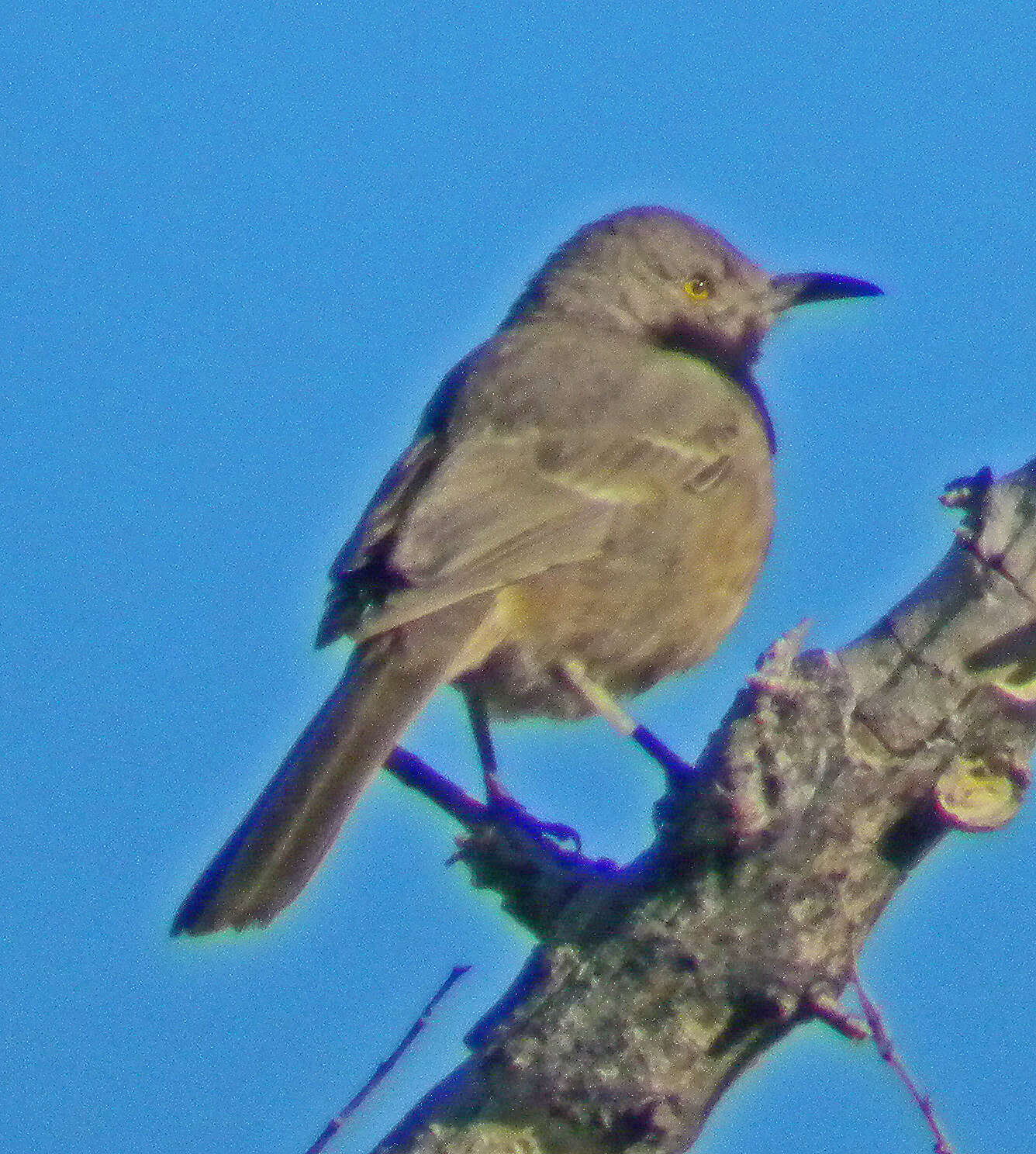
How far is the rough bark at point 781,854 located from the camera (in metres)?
3.95

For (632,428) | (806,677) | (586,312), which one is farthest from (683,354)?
(806,677)

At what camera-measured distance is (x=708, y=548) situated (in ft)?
21.4

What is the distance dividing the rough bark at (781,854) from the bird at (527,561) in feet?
3.90

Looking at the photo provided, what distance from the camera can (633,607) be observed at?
632cm

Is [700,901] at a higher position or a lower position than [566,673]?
lower

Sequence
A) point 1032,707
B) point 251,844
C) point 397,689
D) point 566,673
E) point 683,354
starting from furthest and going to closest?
point 683,354, point 566,673, point 397,689, point 251,844, point 1032,707

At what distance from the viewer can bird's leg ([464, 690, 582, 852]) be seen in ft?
20.0

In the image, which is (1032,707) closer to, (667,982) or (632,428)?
(667,982)

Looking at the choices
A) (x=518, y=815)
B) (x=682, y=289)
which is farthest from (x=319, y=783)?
(x=682, y=289)

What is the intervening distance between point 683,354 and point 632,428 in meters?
1.13

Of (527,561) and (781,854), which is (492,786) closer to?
(527,561)

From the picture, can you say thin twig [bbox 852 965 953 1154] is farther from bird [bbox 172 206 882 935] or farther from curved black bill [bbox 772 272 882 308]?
curved black bill [bbox 772 272 882 308]

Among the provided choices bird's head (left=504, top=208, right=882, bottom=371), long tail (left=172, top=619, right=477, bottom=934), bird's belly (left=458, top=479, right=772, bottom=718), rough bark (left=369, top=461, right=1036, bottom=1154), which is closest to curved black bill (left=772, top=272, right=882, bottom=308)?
bird's head (left=504, top=208, right=882, bottom=371)

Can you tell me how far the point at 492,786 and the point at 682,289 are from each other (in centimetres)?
260
